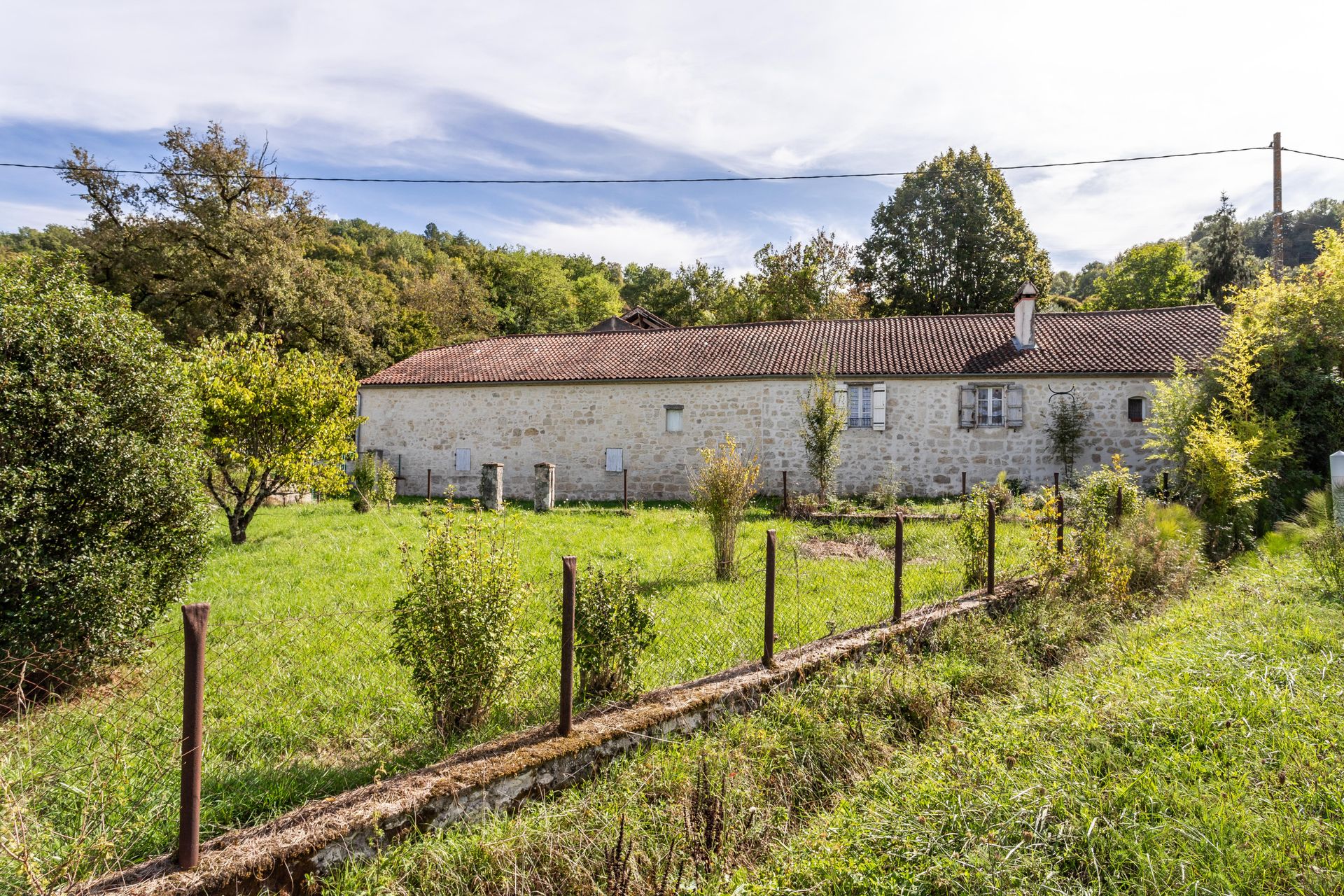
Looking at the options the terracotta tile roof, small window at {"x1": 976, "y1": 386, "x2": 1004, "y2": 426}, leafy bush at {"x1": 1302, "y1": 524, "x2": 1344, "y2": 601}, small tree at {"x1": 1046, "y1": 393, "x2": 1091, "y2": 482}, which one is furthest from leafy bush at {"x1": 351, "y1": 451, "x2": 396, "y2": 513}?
small tree at {"x1": 1046, "y1": 393, "x2": 1091, "y2": 482}

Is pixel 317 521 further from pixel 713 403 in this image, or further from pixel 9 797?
pixel 9 797

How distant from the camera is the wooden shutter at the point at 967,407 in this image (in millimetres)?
17016

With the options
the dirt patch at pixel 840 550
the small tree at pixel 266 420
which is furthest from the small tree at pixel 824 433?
the small tree at pixel 266 420

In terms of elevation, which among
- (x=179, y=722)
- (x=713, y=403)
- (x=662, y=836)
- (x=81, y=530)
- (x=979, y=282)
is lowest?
(x=662, y=836)

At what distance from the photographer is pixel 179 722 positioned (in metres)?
4.02

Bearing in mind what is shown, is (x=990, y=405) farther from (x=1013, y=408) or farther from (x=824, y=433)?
(x=824, y=433)

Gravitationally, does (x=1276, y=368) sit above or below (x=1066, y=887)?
above

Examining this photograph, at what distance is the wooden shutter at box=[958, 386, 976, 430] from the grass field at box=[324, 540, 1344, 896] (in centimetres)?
1235

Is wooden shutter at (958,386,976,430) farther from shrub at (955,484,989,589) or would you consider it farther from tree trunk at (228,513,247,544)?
tree trunk at (228,513,247,544)

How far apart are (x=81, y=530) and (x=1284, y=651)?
8510mm

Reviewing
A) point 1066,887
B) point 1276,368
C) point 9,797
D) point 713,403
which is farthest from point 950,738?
point 713,403

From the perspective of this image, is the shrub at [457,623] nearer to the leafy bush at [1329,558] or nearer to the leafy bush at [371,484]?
the leafy bush at [1329,558]

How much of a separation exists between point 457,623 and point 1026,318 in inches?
713

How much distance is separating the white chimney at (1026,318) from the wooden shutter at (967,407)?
1982 millimetres
